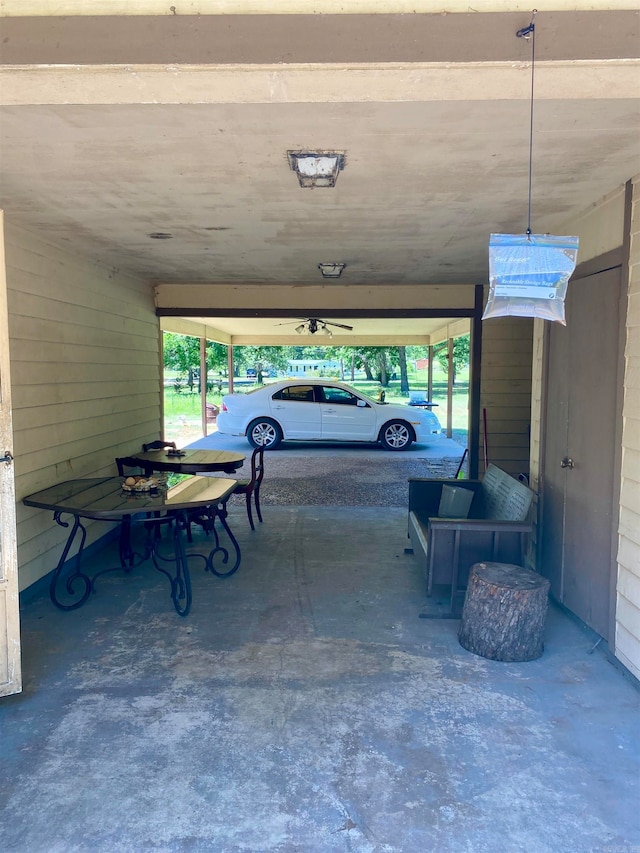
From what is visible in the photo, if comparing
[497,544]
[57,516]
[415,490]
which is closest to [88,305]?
[57,516]

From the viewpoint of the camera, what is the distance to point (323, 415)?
36.9 ft

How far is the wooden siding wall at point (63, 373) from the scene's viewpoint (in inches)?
154

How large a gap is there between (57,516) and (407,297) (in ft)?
14.6

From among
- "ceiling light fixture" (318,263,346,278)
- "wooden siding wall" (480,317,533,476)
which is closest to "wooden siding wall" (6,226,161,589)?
"ceiling light fixture" (318,263,346,278)

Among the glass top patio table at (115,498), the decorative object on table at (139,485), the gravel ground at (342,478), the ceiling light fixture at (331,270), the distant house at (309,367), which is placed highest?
the ceiling light fixture at (331,270)

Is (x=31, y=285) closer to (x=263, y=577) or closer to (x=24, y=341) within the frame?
(x=24, y=341)

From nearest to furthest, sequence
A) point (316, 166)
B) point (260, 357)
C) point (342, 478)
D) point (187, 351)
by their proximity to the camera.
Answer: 1. point (316, 166)
2. point (342, 478)
3. point (187, 351)
4. point (260, 357)

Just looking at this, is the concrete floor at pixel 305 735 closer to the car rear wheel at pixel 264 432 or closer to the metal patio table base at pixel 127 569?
the metal patio table base at pixel 127 569

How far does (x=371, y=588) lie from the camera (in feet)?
13.9

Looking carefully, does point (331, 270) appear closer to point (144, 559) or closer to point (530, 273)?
point (144, 559)

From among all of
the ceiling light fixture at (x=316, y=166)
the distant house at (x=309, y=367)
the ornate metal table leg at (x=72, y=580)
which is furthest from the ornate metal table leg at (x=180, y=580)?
the distant house at (x=309, y=367)

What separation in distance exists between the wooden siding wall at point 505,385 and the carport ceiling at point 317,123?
2604 mm

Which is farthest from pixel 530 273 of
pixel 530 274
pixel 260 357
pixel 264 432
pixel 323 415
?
pixel 260 357

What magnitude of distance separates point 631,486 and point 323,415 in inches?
332
